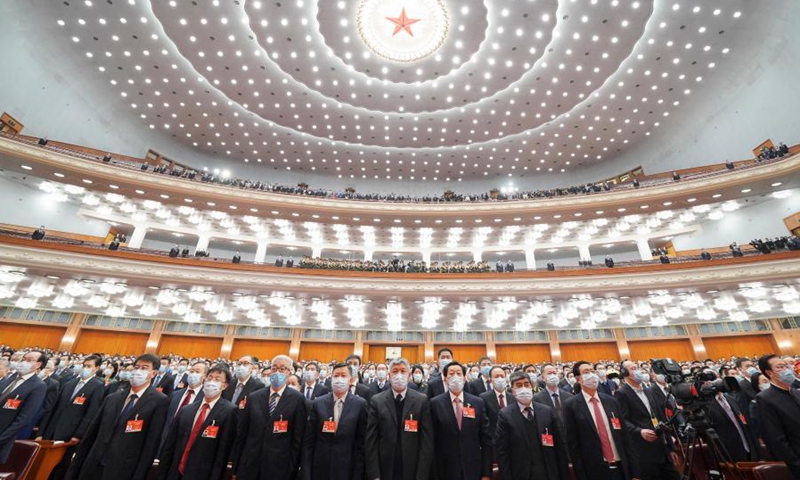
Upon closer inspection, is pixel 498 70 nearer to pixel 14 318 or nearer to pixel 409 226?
pixel 409 226

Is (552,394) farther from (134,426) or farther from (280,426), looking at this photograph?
(134,426)

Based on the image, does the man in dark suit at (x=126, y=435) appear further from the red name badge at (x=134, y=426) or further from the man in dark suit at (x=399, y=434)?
the man in dark suit at (x=399, y=434)

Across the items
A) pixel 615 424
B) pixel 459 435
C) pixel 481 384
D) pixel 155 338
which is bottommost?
pixel 459 435

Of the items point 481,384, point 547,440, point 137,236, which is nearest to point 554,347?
point 481,384

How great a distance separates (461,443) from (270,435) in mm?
1515

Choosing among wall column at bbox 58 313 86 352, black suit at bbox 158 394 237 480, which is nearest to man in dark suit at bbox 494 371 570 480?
black suit at bbox 158 394 237 480

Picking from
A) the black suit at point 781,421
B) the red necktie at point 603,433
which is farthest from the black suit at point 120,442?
the black suit at point 781,421

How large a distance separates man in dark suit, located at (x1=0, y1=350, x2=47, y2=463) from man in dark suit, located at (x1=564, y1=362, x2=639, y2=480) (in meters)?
4.56

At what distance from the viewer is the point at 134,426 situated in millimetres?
2721

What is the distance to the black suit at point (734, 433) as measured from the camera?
3273 millimetres

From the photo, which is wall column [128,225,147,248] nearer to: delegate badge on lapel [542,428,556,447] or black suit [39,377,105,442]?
black suit [39,377,105,442]

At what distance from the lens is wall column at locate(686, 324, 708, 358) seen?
46.1ft

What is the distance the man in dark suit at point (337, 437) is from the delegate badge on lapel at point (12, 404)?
2635mm

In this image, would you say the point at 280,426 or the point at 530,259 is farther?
the point at 530,259
